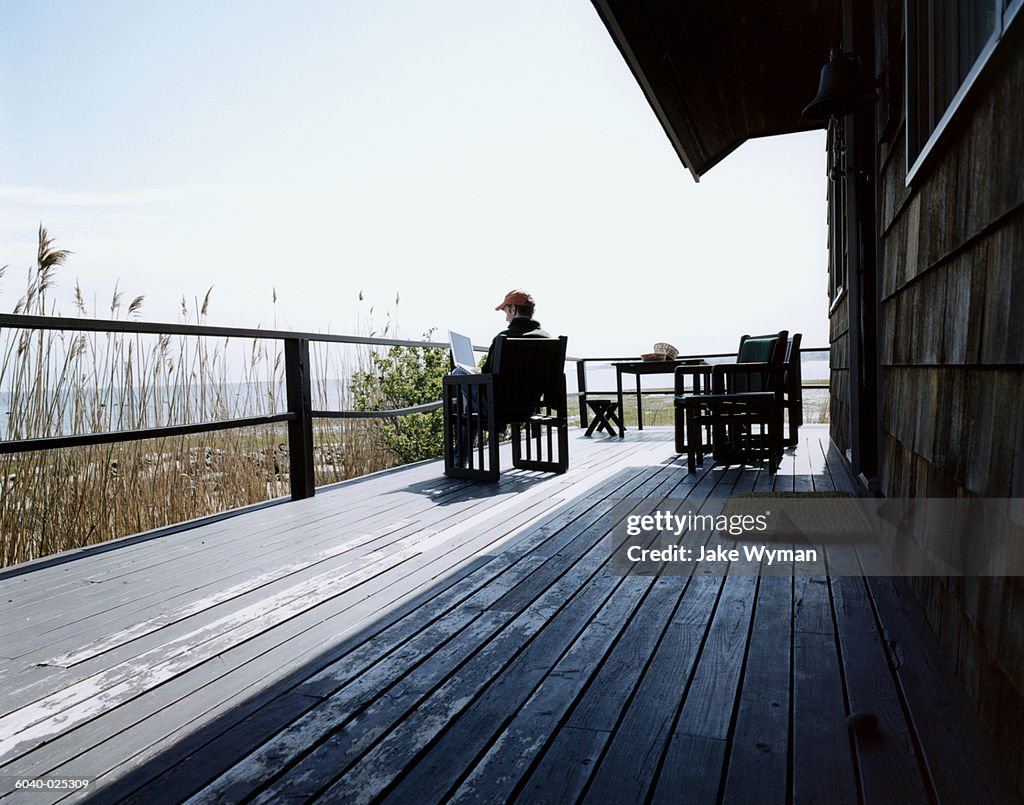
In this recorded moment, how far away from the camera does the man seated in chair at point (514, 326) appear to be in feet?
14.7

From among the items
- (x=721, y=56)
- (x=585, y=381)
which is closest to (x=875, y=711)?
(x=721, y=56)

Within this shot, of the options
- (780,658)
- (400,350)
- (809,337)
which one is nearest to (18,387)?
(780,658)

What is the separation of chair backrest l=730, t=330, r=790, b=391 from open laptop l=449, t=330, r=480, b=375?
1.87 metres

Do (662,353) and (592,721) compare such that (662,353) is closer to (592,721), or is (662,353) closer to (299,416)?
(299,416)

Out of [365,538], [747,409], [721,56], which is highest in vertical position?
[721,56]

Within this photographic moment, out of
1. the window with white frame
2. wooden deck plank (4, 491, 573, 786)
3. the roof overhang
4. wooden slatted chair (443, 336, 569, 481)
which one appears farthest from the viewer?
wooden slatted chair (443, 336, 569, 481)

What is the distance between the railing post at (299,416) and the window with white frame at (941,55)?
285 cm

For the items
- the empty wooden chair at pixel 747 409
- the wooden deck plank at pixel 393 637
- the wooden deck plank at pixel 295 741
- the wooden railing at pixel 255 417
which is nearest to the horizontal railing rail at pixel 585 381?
the empty wooden chair at pixel 747 409

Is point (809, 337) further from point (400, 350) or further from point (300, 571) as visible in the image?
point (300, 571)

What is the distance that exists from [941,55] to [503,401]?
3.08 meters

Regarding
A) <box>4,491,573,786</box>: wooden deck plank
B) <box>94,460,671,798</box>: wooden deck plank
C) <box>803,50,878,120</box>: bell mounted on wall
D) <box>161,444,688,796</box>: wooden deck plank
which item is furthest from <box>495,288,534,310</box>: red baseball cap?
<box>161,444,688,796</box>: wooden deck plank

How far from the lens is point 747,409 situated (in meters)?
4.78

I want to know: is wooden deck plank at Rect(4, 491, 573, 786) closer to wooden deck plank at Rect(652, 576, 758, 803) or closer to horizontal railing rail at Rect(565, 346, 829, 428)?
wooden deck plank at Rect(652, 576, 758, 803)

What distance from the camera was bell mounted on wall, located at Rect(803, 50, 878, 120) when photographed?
9.29 feet
